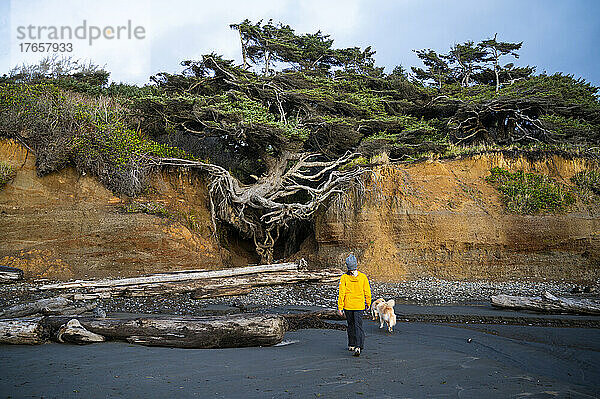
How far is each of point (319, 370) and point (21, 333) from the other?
187 inches

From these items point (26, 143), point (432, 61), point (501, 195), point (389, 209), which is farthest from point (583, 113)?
point (26, 143)

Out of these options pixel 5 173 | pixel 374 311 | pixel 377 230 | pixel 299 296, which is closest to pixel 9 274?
pixel 5 173

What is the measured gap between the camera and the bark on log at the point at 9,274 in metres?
13.3

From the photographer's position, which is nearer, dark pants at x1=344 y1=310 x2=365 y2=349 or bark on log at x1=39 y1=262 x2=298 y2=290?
dark pants at x1=344 y1=310 x2=365 y2=349

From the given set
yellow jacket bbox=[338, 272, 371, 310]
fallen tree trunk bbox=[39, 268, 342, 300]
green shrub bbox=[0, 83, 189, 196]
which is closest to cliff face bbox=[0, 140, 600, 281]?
green shrub bbox=[0, 83, 189, 196]

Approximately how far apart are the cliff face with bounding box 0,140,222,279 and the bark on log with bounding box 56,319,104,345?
30.9ft

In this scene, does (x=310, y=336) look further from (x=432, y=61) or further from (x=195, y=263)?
(x=432, y=61)

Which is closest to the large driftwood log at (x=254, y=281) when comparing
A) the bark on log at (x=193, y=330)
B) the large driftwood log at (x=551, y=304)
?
the bark on log at (x=193, y=330)

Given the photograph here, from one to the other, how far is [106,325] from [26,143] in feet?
47.3

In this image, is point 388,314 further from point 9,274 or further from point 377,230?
point 9,274

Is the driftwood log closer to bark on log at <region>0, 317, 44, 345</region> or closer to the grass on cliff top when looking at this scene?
bark on log at <region>0, 317, 44, 345</region>

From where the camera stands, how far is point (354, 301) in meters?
6.44

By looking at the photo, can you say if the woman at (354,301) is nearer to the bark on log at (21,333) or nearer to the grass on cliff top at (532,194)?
the bark on log at (21,333)

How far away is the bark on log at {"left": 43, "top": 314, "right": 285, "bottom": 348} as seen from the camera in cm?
655
